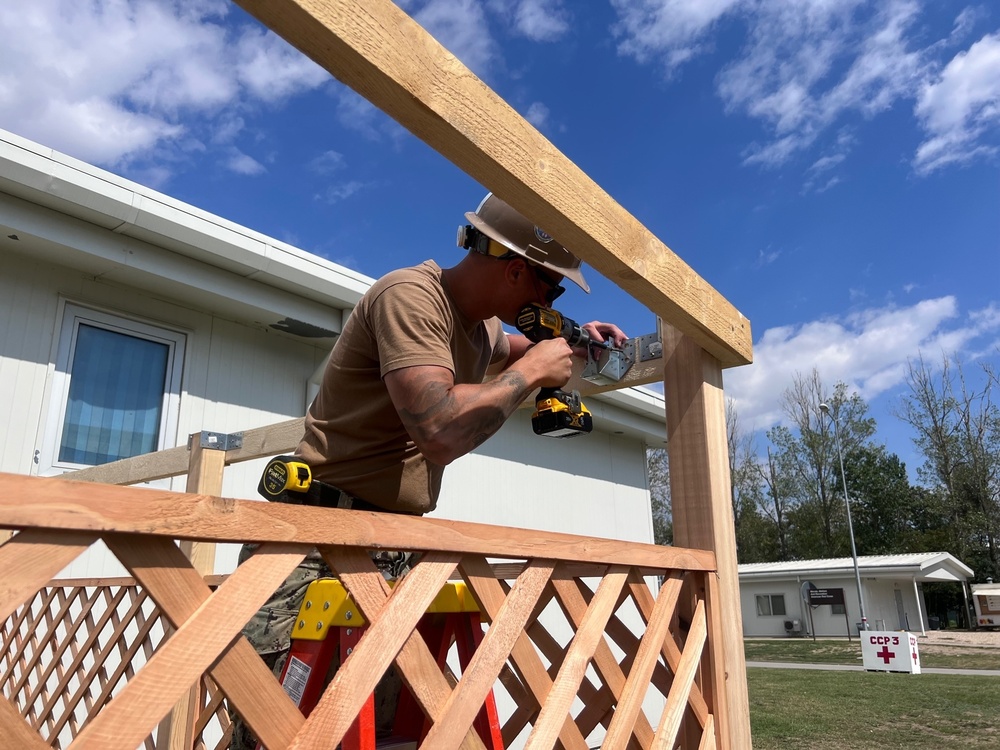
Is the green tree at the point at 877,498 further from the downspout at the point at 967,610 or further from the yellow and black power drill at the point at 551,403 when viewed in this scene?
the yellow and black power drill at the point at 551,403

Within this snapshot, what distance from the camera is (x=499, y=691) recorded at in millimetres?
6766

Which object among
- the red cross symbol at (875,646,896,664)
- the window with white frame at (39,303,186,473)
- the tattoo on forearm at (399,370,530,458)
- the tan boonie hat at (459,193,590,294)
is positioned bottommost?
the red cross symbol at (875,646,896,664)

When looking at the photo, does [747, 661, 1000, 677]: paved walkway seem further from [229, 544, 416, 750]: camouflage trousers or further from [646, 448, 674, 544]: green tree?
[229, 544, 416, 750]: camouflage trousers

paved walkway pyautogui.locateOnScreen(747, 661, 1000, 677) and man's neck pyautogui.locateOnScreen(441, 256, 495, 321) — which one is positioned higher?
man's neck pyautogui.locateOnScreen(441, 256, 495, 321)

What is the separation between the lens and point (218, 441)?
3.62 meters

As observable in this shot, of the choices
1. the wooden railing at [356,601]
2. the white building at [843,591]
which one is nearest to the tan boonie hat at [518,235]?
the wooden railing at [356,601]

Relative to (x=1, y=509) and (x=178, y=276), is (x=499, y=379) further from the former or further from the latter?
(x=178, y=276)

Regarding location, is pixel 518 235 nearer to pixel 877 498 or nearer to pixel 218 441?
pixel 218 441

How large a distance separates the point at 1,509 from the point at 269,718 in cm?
47

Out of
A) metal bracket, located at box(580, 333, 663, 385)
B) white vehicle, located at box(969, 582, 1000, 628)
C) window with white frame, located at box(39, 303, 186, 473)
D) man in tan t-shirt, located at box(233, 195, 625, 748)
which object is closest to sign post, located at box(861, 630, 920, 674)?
window with white frame, located at box(39, 303, 186, 473)

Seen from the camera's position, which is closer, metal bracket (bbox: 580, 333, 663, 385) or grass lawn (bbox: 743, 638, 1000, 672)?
metal bracket (bbox: 580, 333, 663, 385)

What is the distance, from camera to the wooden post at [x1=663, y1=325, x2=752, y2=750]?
2168 mm

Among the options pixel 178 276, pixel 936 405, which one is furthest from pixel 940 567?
pixel 178 276

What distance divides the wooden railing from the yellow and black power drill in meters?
0.41
